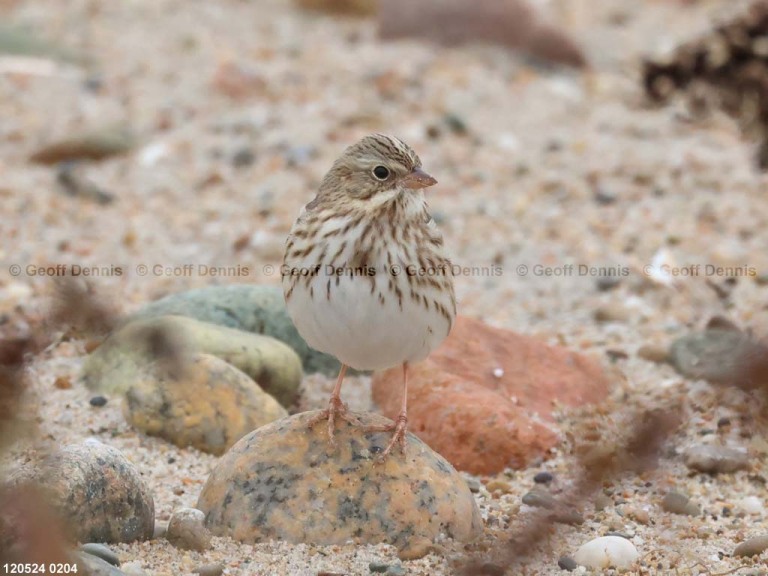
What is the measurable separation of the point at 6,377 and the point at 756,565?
3.64 meters

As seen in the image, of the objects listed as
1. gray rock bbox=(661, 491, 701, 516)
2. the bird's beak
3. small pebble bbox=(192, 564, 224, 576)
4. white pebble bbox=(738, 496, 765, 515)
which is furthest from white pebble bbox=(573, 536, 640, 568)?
the bird's beak

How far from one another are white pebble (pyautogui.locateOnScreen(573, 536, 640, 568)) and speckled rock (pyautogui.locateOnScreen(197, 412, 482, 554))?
477mm

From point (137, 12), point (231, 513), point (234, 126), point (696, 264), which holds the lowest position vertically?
point (231, 513)

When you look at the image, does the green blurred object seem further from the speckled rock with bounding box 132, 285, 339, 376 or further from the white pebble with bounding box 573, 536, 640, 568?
the white pebble with bounding box 573, 536, 640, 568

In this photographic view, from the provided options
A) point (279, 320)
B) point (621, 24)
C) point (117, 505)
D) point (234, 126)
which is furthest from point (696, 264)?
point (621, 24)

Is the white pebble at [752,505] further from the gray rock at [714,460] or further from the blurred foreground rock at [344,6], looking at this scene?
the blurred foreground rock at [344,6]

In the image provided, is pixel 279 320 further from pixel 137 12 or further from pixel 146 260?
pixel 137 12

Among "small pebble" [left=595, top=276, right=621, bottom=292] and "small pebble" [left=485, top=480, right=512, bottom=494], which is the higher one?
"small pebble" [left=595, top=276, right=621, bottom=292]

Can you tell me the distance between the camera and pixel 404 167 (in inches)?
182

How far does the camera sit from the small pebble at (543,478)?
17.9 ft

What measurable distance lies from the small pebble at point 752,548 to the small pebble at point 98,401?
3304 millimetres

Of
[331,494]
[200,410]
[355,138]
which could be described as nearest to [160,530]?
[331,494]

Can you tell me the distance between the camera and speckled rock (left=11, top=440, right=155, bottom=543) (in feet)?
13.8

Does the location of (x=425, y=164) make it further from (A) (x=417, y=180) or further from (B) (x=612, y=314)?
→ (A) (x=417, y=180)
